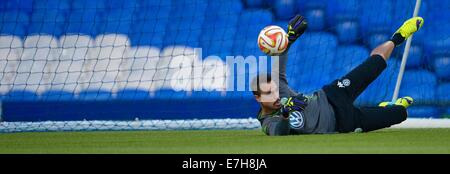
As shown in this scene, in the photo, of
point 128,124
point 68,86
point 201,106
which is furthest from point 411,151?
point 68,86

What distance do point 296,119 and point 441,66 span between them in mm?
4632

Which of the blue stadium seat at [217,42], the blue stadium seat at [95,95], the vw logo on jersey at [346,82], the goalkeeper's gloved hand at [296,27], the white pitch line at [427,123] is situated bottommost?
the vw logo on jersey at [346,82]

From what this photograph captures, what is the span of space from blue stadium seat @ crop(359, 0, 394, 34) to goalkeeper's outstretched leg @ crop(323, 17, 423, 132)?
395 centimetres

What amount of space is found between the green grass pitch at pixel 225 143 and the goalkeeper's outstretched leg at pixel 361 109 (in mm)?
141

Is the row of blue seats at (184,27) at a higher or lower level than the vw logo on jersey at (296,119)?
higher

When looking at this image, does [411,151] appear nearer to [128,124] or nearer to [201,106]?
[128,124]

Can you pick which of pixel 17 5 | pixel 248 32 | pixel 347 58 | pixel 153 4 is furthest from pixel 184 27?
pixel 17 5

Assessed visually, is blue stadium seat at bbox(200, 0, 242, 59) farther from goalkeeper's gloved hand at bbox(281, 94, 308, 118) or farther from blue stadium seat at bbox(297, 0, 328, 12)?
goalkeeper's gloved hand at bbox(281, 94, 308, 118)

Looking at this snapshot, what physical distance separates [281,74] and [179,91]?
4201 mm

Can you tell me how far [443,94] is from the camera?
45.1 feet

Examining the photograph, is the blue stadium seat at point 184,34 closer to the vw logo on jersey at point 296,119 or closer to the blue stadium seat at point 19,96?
the blue stadium seat at point 19,96

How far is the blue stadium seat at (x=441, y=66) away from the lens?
13758 mm

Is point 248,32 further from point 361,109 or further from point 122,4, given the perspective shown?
point 361,109

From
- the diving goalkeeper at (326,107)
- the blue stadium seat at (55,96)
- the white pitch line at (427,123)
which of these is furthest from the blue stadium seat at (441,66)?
the blue stadium seat at (55,96)
